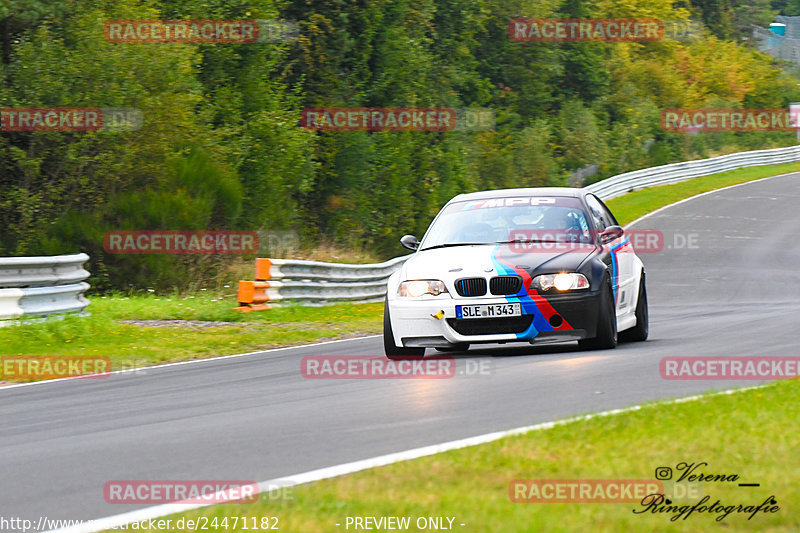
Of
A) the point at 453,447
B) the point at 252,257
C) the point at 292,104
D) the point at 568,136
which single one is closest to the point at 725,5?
the point at 568,136

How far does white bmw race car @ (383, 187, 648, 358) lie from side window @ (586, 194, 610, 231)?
0.85ft

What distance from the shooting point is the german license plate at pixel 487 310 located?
10188mm

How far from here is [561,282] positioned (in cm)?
1023

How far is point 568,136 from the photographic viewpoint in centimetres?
5334

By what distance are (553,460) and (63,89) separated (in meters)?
20.8

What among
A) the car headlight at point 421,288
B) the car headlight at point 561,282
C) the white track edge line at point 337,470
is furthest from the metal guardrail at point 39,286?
the white track edge line at point 337,470

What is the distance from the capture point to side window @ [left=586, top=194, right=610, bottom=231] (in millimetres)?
11734

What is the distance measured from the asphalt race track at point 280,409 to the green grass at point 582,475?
0.54 meters

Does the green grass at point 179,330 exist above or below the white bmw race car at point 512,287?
below

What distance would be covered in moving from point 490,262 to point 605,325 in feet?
3.95

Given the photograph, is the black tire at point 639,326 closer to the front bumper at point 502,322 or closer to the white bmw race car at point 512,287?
the white bmw race car at point 512,287

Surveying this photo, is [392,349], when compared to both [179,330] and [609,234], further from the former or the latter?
[179,330]

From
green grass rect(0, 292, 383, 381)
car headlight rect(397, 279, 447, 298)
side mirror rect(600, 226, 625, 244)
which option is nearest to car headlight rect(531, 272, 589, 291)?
car headlight rect(397, 279, 447, 298)

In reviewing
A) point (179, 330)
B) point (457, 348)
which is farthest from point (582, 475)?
→ point (179, 330)
